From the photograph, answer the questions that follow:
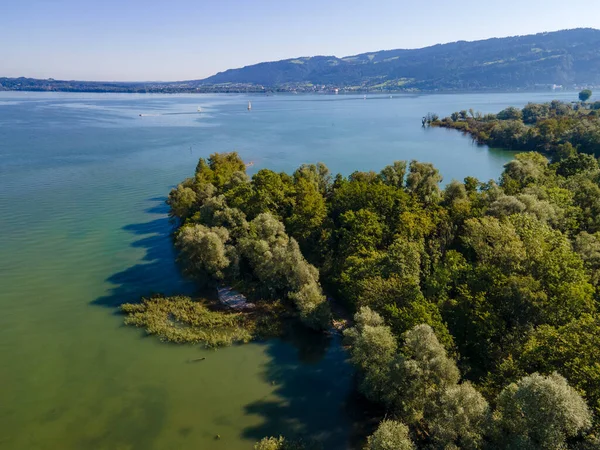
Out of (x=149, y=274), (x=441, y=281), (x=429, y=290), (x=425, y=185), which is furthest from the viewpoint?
(x=425, y=185)

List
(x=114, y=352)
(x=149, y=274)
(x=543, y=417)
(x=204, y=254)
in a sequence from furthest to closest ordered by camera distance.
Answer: (x=149, y=274) < (x=204, y=254) < (x=114, y=352) < (x=543, y=417)

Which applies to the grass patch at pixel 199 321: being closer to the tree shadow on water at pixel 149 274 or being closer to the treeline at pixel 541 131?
the tree shadow on water at pixel 149 274

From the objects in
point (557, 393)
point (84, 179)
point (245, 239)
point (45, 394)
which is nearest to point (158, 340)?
point (45, 394)

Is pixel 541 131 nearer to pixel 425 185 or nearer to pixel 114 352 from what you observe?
pixel 425 185

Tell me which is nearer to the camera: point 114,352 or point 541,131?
point 114,352

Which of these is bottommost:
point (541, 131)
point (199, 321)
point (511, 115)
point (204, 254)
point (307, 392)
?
point (307, 392)

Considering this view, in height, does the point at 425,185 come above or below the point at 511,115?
below

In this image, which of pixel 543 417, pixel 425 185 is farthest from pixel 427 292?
pixel 425 185
